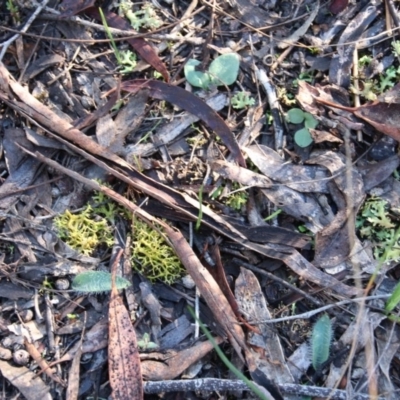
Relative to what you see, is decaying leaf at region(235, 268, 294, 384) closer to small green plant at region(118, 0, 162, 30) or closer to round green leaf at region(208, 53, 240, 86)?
round green leaf at region(208, 53, 240, 86)

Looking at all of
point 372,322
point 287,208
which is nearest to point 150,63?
point 287,208

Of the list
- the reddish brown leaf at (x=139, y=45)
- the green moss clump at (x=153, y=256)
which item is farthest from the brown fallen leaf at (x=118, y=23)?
the green moss clump at (x=153, y=256)

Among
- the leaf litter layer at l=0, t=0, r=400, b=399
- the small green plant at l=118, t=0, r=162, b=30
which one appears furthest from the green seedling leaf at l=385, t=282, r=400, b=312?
the small green plant at l=118, t=0, r=162, b=30

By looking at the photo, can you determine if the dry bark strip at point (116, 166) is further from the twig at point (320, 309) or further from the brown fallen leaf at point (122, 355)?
the brown fallen leaf at point (122, 355)

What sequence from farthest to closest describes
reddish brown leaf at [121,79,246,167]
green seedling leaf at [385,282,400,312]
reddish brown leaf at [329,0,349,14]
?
1. reddish brown leaf at [329,0,349,14]
2. reddish brown leaf at [121,79,246,167]
3. green seedling leaf at [385,282,400,312]

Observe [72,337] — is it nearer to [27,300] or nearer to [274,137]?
[27,300]

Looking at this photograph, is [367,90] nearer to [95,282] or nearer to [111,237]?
[111,237]

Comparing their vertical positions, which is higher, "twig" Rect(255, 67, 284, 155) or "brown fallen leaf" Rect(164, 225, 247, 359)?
"twig" Rect(255, 67, 284, 155)
